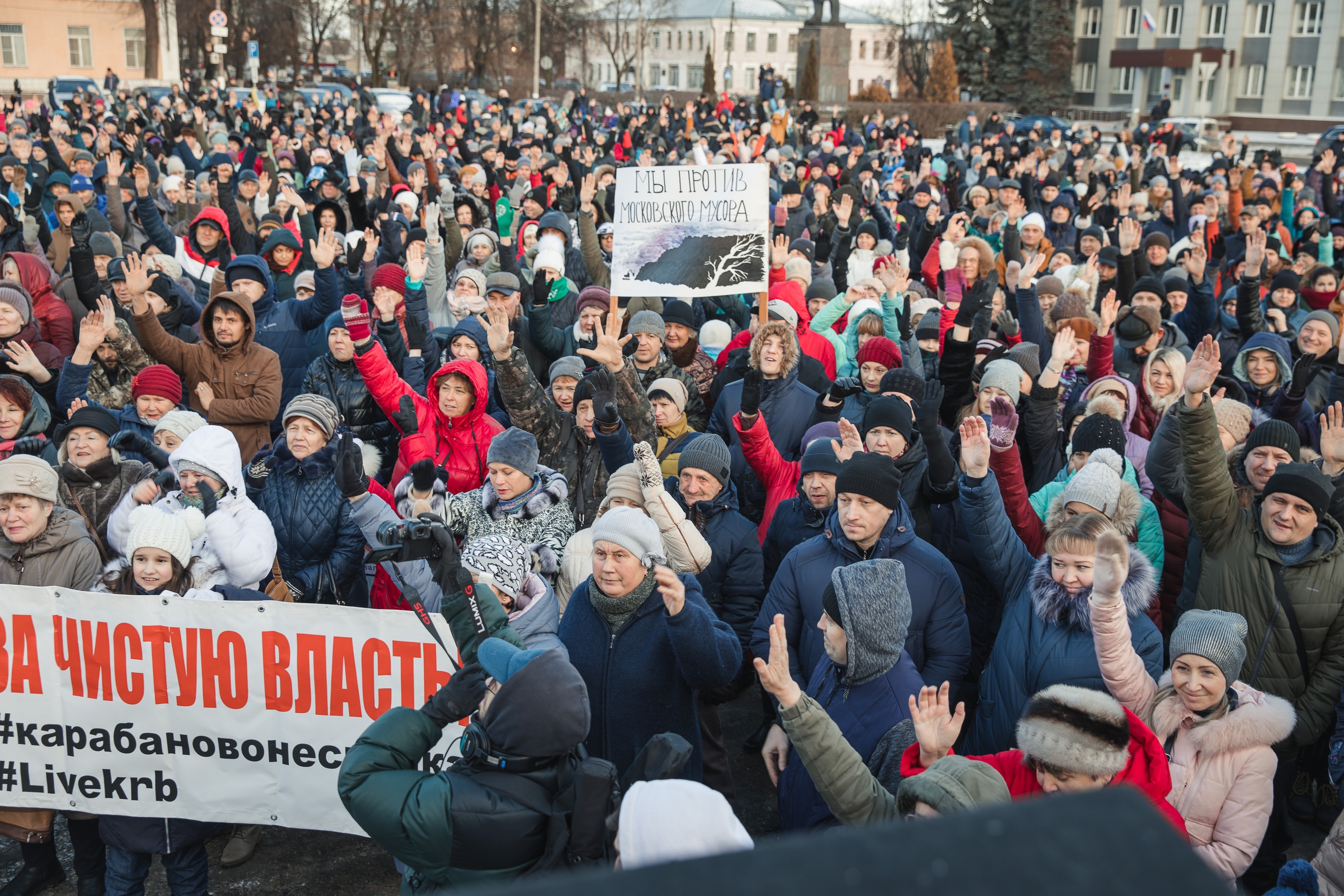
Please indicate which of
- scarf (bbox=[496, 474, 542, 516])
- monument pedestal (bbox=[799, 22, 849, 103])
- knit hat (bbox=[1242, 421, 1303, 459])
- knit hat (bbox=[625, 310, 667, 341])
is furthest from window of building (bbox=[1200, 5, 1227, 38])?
scarf (bbox=[496, 474, 542, 516])

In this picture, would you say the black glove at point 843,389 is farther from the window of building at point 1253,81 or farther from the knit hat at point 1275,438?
the window of building at point 1253,81

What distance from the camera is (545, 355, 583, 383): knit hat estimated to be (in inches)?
235

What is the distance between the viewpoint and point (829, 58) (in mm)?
39188

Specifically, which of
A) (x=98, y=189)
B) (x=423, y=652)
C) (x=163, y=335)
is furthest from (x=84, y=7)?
(x=423, y=652)

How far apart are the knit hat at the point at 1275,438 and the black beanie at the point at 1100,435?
50 centimetres

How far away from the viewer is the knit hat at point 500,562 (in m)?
3.90

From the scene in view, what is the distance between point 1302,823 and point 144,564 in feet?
16.2

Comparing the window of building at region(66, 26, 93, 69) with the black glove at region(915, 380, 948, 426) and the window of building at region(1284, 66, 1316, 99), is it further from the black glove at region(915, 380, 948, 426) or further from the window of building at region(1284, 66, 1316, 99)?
the black glove at region(915, 380, 948, 426)

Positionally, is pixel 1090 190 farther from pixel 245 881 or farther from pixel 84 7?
pixel 84 7

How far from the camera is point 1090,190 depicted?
608 inches

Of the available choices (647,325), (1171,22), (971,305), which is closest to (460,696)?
(647,325)

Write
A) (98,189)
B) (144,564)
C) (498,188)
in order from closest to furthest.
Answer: (144,564), (98,189), (498,188)

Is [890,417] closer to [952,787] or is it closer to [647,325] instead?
[647,325]

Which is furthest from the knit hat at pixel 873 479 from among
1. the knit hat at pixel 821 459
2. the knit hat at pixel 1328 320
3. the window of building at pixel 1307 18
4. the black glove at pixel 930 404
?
the window of building at pixel 1307 18
